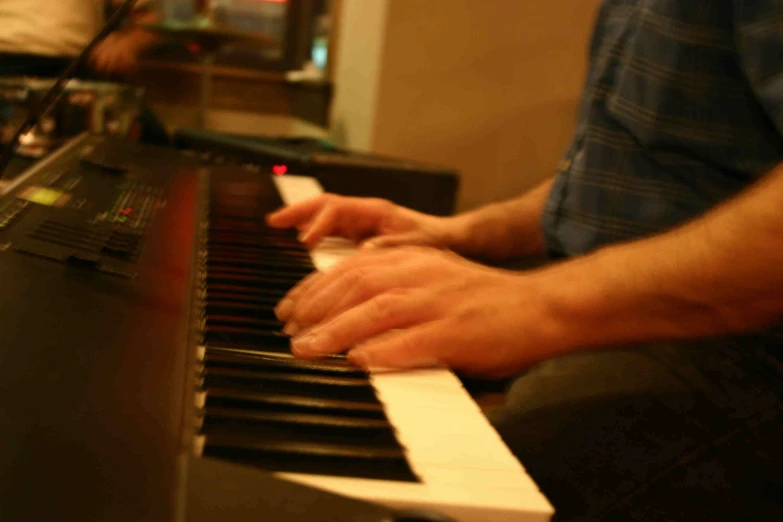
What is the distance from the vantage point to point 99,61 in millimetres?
2613

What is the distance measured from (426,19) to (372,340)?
6.32 feet

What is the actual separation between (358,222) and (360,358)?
0.54 metres

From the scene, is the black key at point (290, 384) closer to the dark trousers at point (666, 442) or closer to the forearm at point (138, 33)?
the dark trousers at point (666, 442)

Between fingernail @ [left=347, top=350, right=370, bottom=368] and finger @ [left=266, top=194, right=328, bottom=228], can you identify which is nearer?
fingernail @ [left=347, top=350, right=370, bottom=368]

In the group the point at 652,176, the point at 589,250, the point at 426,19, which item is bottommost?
the point at 589,250

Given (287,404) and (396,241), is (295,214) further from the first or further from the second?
(287,404)

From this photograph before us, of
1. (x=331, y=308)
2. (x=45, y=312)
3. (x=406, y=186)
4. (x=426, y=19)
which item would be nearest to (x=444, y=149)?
(x=426, y=19)

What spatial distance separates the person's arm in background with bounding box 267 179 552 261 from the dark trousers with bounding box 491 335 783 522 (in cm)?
36

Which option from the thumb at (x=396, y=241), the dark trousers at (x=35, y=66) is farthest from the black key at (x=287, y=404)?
the dark trousers at (x=35, y=66)

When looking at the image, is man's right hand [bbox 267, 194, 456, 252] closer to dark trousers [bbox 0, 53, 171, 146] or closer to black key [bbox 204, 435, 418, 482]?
black key [bbox 204, 435, 418, 482]

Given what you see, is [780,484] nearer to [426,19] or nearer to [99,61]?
[426,19]

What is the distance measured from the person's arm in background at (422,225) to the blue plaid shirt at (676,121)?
0.21 m

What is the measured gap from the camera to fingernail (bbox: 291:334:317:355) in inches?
25.5

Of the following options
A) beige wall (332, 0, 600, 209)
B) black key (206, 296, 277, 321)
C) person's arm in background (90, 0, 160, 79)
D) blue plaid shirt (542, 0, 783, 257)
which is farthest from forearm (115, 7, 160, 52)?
black key (206, 296, 277, 321)
